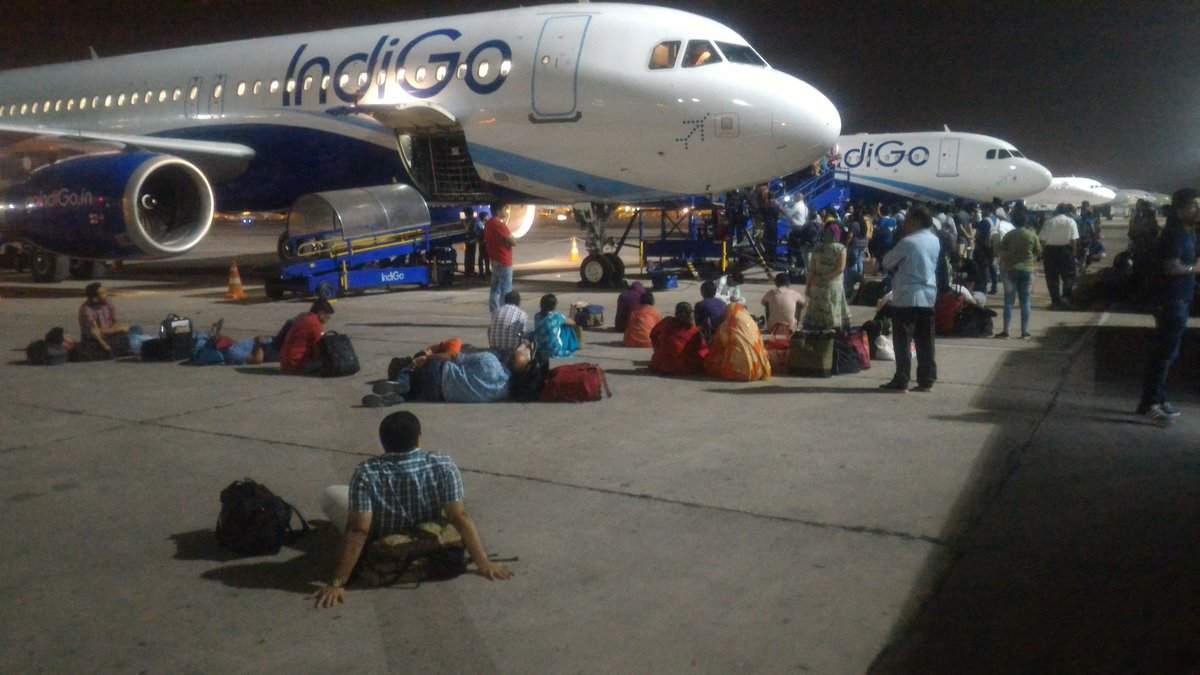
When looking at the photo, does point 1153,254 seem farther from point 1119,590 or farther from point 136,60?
point 136,60

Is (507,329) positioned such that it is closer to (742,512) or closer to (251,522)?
(742,512)

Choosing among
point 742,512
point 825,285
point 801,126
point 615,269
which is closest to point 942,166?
point 615,269

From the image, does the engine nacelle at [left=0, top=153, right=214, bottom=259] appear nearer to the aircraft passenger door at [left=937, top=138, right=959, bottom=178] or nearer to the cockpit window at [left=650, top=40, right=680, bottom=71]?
the cockpit window at [left=650, top=40, right=680, bottom=71]

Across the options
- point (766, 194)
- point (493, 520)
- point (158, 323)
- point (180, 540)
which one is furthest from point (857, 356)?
point (766, 194)

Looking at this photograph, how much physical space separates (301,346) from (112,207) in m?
6.63

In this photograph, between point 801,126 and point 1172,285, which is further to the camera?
point 801,126

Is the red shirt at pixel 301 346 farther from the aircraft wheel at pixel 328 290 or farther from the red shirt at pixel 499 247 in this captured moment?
the aircraft wheel at pixel 328 290

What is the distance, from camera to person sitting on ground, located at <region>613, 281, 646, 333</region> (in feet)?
33.9

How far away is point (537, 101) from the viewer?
1367cm

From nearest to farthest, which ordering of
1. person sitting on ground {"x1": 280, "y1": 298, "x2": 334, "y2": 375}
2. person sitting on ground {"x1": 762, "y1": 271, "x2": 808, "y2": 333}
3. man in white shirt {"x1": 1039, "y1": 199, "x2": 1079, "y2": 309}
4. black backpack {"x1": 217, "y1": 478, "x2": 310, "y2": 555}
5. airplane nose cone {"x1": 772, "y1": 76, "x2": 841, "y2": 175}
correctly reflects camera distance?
black backpack {"x1": 217, "y1": 478, "x2": 310, "y2": 555}, person sitting on ground {"x1": 280, "y1": 298, "x2": 334, "y2": 375}, person sitting on ground {"x1": 762, "y1": 271, "x2": 808, "y2": 333}, airplane nose cone {"x1": 772, "y1": 76, "x2": 841, "y2": 175}, man in white shirt {"x1": 1039, "y1": 199, "x2": 1079, "y2": 309}

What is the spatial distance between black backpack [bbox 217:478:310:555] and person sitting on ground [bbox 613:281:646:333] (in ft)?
20.6

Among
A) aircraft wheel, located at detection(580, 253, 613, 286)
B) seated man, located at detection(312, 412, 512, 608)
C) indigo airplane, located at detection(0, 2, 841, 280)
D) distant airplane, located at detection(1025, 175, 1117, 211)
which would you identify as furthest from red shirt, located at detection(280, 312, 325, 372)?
distant airplane, located at detection(1025, 175, 1117, 211)

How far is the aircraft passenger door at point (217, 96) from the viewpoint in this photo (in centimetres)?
1702

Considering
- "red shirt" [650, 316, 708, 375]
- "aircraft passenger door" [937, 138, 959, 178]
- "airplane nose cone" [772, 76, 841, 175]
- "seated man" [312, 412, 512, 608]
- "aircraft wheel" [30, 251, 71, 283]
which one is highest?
"aircraft passenger door" [937, 138, 959, 178]
